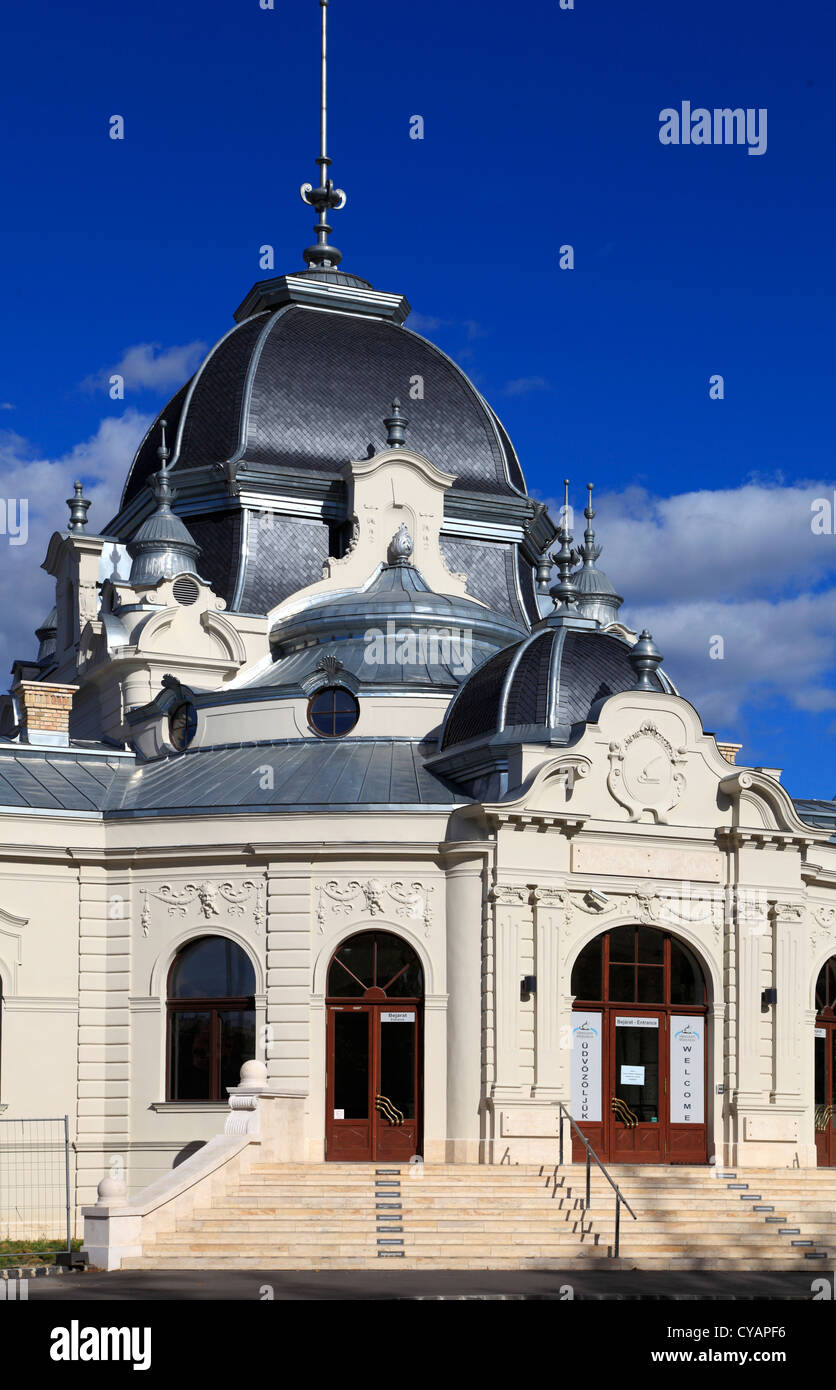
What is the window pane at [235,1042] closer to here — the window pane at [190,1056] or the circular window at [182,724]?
the window pane at [190,1056]

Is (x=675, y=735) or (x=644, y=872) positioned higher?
(x=675, y=735)

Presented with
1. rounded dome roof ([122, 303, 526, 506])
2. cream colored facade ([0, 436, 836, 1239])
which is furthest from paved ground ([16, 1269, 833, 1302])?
rounded dome roof ([122, 303, 526, 506])

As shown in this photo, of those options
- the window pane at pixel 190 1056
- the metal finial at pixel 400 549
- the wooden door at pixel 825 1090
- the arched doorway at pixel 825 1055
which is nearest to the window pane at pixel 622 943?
the arched doorway at pixel 825 1055

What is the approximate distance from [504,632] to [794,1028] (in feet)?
34.9

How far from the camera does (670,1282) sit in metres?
25.1

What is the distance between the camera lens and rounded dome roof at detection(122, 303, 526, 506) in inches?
1753

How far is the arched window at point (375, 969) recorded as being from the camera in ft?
110

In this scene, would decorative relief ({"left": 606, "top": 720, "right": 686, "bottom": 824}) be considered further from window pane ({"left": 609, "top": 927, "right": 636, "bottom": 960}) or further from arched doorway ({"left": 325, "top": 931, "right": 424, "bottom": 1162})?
arched doorway ({"left": 325, "top": 931, "right": 424, "bottom": 1162})

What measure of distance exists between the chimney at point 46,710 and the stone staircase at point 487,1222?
12.9 m

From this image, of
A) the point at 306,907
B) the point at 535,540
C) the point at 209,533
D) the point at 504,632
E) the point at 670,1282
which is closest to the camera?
the point at 670,1282

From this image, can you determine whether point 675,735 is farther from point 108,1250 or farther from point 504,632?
point 108,1250

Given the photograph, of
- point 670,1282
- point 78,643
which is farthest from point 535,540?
point 670,1282

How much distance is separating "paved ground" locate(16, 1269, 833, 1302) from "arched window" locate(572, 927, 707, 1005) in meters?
8.06

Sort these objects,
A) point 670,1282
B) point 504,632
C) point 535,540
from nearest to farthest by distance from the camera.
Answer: point 670,1282 < point 504,632 < point 535,540
